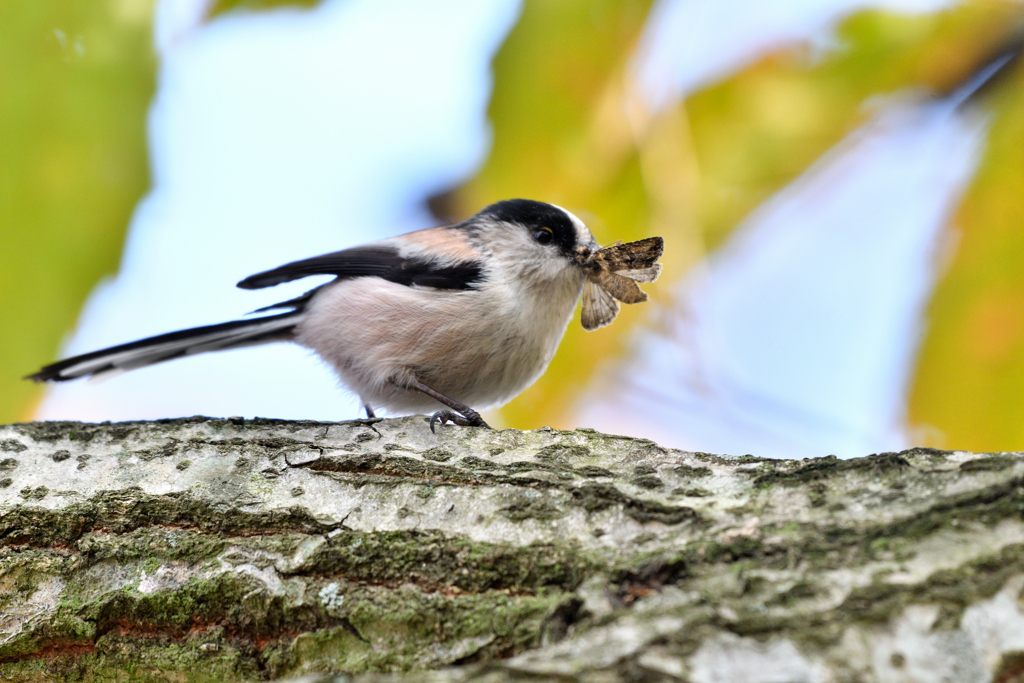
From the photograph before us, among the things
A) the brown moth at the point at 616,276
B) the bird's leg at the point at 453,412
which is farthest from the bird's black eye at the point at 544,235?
the bird's leg at the point at 453,412

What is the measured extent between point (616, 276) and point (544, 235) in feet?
1.66

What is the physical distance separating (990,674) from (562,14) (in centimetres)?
162

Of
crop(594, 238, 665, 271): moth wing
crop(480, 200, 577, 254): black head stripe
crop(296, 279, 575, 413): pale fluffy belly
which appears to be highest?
crop(480, 200, 577, 254): black head stripe

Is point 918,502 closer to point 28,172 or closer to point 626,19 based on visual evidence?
point 626,19

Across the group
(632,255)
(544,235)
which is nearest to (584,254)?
(544,235)

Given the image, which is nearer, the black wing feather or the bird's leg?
the bird's leg

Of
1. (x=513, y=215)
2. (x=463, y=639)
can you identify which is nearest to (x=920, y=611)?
(x=463, y=639)

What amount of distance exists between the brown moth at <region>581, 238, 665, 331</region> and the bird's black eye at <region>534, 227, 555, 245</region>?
0.26 m

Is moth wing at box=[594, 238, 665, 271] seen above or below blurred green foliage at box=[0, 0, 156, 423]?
above

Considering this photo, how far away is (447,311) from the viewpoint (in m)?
3.24

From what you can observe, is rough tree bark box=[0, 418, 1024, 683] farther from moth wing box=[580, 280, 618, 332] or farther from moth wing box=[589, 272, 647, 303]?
moth wing box=[589, 272, 647, 303]

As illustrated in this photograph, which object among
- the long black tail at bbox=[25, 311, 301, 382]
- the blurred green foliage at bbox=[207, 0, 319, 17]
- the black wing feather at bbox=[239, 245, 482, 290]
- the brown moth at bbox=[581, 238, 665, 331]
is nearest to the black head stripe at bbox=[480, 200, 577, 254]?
the brown moth at bbox=[581, 238, 665, 331]

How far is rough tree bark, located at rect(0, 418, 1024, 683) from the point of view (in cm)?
128

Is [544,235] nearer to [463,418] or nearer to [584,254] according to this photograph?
[584,254]
